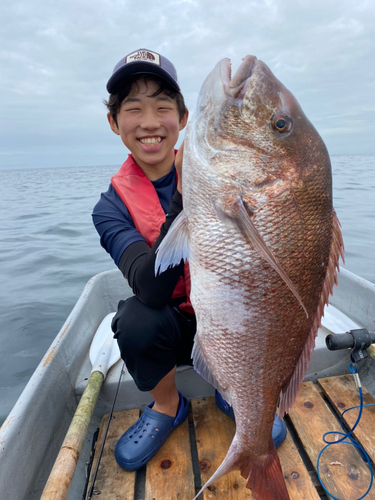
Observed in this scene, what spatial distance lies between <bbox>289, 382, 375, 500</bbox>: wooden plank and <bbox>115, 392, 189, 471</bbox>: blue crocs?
81cm

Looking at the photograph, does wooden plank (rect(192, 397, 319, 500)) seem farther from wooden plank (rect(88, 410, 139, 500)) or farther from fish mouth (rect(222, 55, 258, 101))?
fish mouth (rect(222, 55, 258, 101))

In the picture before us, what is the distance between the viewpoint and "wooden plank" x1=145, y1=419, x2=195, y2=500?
66.8 inches

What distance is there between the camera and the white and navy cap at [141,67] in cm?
179

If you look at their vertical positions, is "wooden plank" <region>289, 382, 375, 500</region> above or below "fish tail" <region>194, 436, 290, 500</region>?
below

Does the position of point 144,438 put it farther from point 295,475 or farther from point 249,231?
point 249,231

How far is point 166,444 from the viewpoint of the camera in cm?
200

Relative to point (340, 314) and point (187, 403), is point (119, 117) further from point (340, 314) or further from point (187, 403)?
point (340, 314)

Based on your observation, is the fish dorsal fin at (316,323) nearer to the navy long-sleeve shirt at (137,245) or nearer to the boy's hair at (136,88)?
the navy long-sleeve shirt at (137,245)

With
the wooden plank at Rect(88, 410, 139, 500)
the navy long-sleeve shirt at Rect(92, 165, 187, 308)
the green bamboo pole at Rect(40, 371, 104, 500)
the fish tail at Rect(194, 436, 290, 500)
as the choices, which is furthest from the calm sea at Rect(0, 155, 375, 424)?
the fish tail at Rect(194, 436, 290, 500)

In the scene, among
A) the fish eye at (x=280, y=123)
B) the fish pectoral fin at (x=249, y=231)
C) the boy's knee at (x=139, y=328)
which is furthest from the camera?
the boy's knee at (x=139, y=328)

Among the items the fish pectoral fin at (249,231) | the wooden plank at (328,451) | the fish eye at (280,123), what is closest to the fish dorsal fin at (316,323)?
the fish pectoral fin at (249,231)

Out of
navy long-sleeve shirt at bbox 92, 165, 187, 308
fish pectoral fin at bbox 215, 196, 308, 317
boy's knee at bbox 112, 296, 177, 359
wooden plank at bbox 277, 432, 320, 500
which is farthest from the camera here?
boy's knee at bbox 112, 296, 177, 359

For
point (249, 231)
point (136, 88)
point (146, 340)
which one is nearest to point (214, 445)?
point (146, 340)

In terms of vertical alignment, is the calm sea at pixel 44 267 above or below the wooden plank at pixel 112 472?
below
